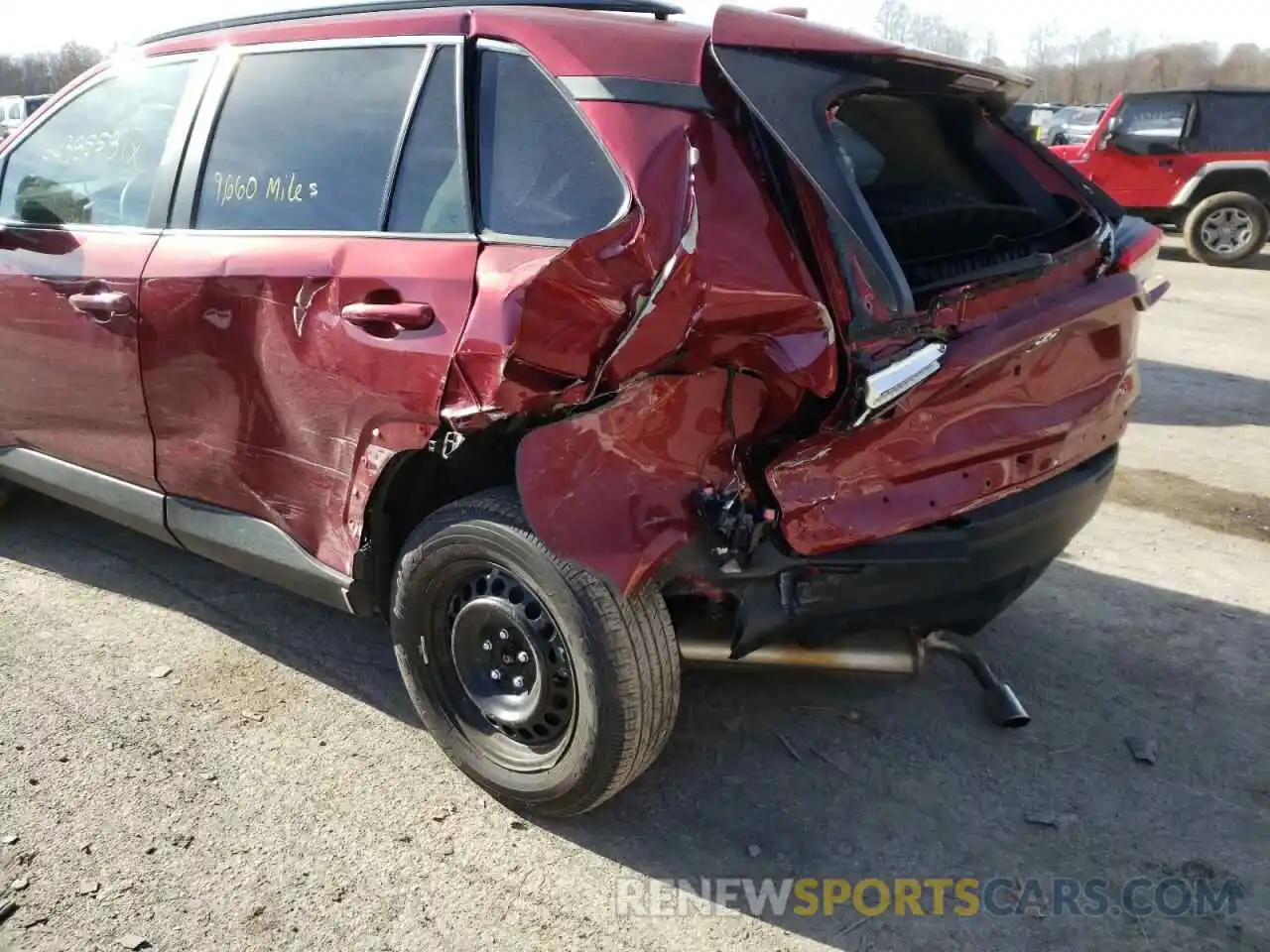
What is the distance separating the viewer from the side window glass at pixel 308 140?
280 centimetres

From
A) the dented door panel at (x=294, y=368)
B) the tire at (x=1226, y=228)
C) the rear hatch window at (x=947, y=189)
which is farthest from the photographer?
the tire at (x=1226, y=228)

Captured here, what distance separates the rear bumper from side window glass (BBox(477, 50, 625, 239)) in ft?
2.73

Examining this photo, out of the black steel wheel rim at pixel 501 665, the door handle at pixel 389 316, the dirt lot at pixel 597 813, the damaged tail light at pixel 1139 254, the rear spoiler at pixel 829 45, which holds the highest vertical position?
the rear spoiler at pixel 829 45

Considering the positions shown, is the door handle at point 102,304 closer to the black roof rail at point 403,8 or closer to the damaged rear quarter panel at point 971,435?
the black roof rail at point 403,8

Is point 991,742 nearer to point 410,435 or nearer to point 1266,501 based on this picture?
point 410,435

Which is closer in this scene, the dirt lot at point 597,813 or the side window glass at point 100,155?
the dirt lot at point 597,813

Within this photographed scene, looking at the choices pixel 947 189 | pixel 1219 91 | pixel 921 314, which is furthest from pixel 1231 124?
pixel 921 314

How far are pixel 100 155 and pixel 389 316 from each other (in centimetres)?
174

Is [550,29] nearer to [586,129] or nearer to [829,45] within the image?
[586,129]

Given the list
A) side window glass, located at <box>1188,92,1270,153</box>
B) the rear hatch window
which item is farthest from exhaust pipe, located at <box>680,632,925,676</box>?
side window glass, located at <box>1188,92,1270,153</box>

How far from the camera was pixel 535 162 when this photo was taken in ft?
8.28

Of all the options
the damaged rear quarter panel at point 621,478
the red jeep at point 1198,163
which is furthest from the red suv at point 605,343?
the red jeep at point 1198,163

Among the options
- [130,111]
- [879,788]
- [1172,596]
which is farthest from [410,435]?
[1172,596]

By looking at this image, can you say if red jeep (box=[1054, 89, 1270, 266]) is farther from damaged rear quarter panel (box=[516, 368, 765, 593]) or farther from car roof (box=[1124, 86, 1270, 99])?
damaged rear quarter panel (box=[516, 368, 765, 593])
